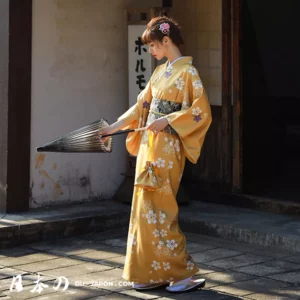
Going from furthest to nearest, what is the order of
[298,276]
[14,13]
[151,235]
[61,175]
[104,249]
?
[61,175] → [14,13] → [104,249] → [298,276] → [151,235]

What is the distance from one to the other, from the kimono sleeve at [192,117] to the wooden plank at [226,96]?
3096 mm

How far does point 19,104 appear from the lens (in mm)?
9469

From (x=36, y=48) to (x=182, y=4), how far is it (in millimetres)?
1961

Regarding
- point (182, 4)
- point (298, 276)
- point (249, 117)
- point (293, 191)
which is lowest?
point (298, 276)

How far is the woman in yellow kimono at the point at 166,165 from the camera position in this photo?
7.02 metres

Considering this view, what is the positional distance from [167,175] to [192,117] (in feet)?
1.64

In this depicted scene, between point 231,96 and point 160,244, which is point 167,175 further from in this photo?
point 231,96

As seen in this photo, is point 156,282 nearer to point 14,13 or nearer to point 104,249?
point 104,249

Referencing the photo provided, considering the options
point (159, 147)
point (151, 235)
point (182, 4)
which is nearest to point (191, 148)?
point (159, 147)

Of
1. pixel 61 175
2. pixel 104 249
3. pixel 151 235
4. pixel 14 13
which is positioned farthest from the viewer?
pixel 61 175

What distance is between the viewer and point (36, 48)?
966 cm

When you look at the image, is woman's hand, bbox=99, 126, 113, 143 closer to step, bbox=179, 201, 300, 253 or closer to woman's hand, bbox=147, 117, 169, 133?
woman's hand, bbox=147, 117, 169, 133

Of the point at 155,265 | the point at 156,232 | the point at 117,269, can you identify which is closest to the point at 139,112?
the point at 156,232

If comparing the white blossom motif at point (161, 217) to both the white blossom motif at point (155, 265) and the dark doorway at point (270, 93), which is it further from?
the dark doorway at point (270, 93)
